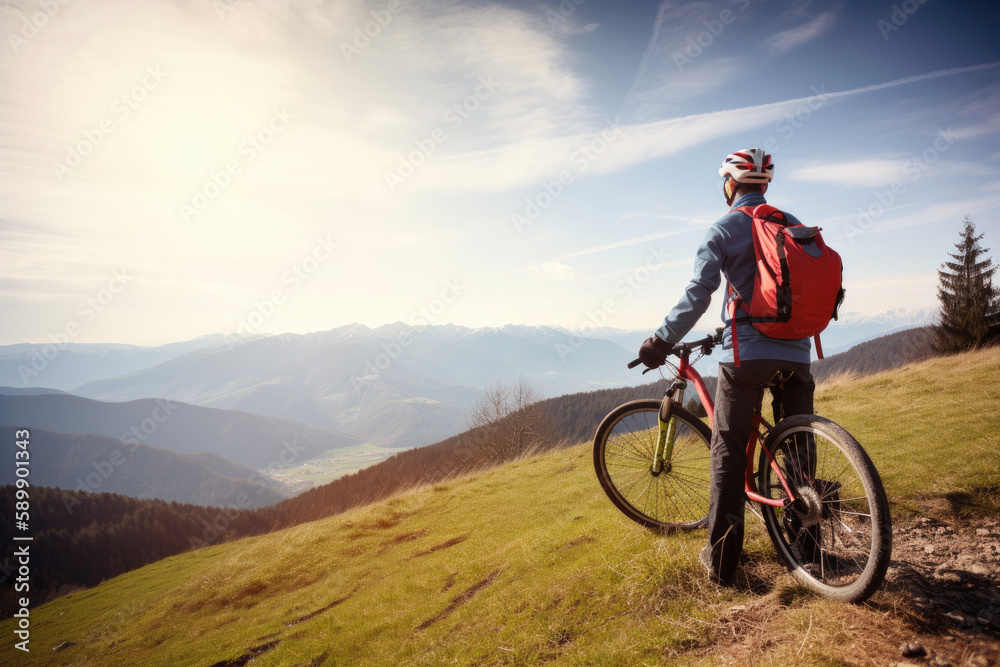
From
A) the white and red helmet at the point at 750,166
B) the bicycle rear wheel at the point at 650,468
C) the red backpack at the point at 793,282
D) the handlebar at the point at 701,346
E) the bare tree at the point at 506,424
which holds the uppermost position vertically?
the white and red helmet at the point at 750,166

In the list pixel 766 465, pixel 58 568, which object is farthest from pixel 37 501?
pixel 766 465

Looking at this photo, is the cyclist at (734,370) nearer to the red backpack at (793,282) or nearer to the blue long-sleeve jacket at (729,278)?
the blue long-sleeve jacket at (729,278)

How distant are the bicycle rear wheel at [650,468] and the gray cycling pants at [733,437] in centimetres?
83

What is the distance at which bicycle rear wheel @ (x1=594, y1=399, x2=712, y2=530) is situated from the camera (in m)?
4.31

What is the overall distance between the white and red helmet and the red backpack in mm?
566

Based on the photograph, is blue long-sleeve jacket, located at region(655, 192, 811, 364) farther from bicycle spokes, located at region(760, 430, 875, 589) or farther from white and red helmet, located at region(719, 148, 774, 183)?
bicycle spokes, located at region(760, 430, 875, 589)

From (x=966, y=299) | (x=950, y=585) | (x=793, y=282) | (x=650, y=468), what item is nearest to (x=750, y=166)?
(x=793, y=282)

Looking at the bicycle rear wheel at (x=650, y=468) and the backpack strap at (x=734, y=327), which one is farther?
the bicycle rear wheel at (x=650, y=468)

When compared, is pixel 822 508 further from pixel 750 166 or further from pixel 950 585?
pixel 750 166

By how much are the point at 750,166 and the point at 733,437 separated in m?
2.11

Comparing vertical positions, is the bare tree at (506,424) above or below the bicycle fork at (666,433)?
below

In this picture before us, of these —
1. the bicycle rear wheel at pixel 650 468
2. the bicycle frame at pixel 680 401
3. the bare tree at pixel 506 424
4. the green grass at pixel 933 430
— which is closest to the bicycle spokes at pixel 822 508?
the bicycle frame at pixel 680 401

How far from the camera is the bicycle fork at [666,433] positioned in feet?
14.2

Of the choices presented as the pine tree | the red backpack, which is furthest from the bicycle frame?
the pine tree
